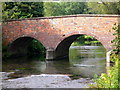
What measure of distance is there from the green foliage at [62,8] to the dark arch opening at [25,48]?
23.1 meters

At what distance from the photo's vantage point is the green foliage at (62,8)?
168 ft

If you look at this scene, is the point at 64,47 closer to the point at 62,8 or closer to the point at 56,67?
the point at 56,67

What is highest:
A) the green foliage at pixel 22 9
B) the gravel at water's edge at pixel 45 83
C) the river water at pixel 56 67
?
the green foliage at pixel 22 9

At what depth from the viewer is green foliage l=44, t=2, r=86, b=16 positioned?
51.1 meters

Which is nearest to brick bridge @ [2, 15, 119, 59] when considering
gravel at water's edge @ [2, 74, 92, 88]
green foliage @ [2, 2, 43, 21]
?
green foliage @ [2, 2, 43, 21]

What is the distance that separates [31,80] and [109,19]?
368 inches

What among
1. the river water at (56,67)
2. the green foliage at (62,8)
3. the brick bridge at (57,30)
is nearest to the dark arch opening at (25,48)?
the brick bridge at (57,30)

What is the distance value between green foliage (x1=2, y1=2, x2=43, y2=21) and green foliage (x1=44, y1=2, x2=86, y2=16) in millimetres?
20155

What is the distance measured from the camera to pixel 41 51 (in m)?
28.3

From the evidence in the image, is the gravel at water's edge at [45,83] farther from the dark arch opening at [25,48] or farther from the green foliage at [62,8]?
the green foliage at [62,8]

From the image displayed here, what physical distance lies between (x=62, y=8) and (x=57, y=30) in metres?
33.2

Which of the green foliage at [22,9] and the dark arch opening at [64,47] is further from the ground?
the green foliage at [22,9]

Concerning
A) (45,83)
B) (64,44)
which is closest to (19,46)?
(64,44)

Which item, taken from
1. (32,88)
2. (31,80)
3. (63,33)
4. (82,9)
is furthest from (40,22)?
(82,9)
